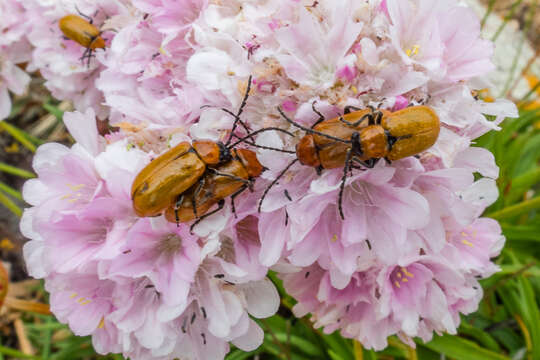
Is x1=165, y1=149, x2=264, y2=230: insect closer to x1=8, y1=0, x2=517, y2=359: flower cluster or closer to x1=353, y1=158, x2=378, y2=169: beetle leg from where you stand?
x1=8, y1=0, x2=517, y2=359: flower cluster

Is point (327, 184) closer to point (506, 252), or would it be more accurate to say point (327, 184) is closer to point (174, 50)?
point (174, 50)

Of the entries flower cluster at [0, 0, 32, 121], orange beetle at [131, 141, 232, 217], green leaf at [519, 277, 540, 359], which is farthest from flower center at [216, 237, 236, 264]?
flower cluster at [0, 0, 32, 121]

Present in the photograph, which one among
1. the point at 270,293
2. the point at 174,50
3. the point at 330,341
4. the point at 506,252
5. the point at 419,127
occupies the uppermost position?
the point at 419,127

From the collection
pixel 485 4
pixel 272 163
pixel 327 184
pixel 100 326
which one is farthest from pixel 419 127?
pixel 485 4

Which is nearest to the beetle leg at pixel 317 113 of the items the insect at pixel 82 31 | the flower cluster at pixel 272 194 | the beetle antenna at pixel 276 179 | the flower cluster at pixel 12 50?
the flower cluster at pixel 272 194

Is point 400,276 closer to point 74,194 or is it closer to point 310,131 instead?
point 310,131
